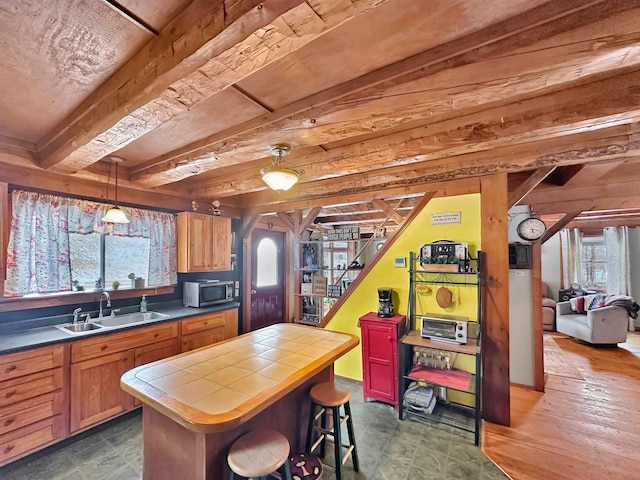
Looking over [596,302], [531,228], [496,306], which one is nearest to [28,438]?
[496,306]

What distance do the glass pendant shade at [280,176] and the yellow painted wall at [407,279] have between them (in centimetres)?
169

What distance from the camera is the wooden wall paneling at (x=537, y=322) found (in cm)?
327

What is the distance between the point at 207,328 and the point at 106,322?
103 cm

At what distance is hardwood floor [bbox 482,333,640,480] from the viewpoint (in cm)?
207

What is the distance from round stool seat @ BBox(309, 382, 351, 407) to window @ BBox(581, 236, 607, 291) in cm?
830

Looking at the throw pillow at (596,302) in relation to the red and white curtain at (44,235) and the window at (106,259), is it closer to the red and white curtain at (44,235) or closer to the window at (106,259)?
the window at (106,259)

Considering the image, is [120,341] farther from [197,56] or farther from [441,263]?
[441,263]

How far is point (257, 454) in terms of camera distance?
136 cm

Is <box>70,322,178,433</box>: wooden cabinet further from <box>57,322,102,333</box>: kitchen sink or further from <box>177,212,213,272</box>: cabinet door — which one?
<box>177,212,213,272</box>: cabinet door

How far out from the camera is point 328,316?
3771 millimetres

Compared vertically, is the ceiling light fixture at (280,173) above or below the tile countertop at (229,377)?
above

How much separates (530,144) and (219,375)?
289cm

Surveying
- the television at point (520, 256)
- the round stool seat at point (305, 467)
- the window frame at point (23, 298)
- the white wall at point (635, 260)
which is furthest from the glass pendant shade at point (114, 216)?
the white wall at point (635, 260)

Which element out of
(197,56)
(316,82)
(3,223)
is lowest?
(3,223)
